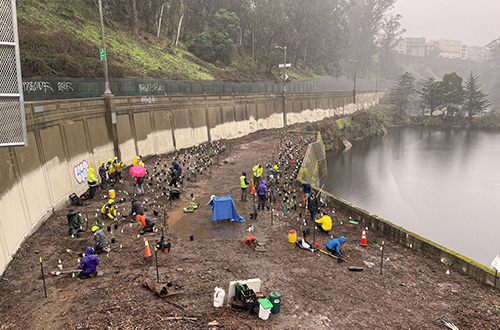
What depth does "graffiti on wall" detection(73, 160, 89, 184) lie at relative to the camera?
58.0ft

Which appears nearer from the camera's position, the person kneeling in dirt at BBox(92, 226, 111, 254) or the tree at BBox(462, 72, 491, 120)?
the person kneeling in dirt at BBox(92, 226, 111, 254)

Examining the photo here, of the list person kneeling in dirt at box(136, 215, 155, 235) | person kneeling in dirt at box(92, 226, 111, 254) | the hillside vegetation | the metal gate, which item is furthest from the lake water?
the hillside vegetation

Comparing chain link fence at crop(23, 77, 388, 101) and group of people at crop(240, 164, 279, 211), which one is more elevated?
chain link fence at crop(23, 77, 388, 101)

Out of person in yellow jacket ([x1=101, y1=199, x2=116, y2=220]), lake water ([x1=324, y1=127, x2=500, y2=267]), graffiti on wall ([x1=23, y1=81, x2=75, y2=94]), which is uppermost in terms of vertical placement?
graffiti on wall ([x1=23, y1=81, x2=75, y2=94])

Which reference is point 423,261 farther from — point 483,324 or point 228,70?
point 228,70

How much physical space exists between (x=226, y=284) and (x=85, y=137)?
14.0 meters

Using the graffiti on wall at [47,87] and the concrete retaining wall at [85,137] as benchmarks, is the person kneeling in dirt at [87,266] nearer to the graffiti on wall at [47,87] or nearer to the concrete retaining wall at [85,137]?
the concrete retaining wall at [85,137]

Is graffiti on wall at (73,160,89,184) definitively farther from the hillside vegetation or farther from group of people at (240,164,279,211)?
the hillside vegetation

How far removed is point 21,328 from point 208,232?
23.6 ft

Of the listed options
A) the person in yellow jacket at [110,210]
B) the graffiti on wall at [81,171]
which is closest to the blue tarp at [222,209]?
the person in yellow jacket at [110,210]

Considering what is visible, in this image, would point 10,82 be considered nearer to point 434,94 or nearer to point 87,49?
point 87,49

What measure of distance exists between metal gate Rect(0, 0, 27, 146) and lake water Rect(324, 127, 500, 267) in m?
23.1

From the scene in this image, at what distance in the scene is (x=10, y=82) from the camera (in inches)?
316

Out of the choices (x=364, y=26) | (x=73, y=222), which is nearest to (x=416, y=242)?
(x=73, y=222)
